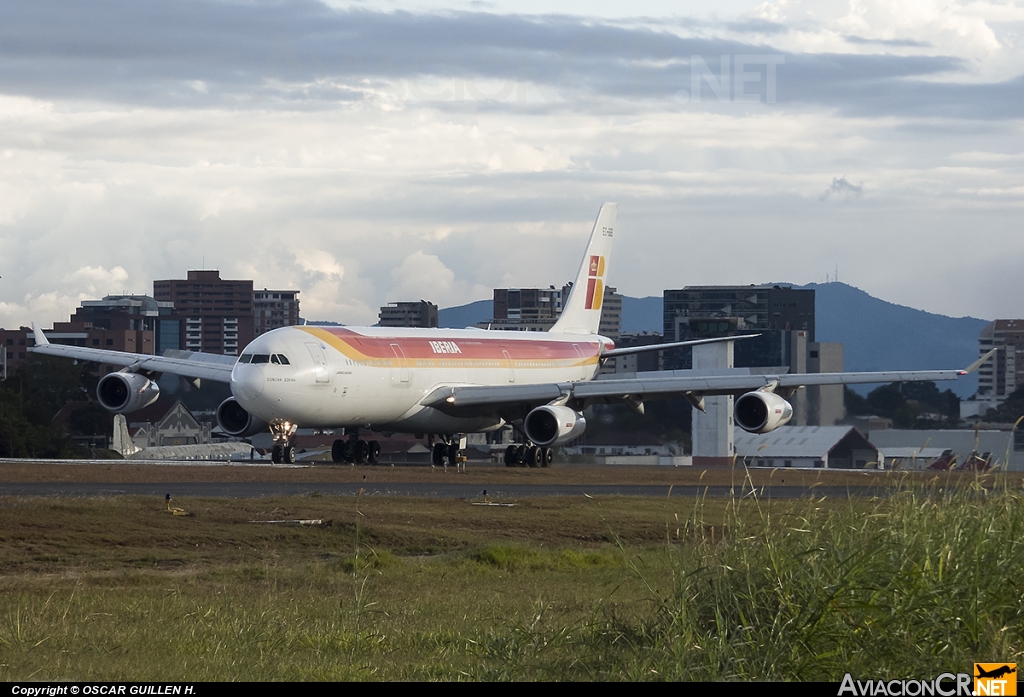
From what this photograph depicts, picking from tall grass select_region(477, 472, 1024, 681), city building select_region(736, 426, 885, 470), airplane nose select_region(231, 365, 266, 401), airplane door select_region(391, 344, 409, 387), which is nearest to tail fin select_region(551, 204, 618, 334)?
airplane door select_region(391, 344, 409, 387)

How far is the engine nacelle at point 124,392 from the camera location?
178ft

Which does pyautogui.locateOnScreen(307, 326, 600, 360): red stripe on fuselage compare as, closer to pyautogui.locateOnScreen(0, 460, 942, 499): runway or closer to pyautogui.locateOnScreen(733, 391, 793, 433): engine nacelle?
pyautogui.locateOnScreen(0, 460, 942, 499): runway

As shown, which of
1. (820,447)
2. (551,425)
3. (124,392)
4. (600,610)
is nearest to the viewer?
(600,610)

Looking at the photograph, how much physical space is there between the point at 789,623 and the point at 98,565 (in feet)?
40.2

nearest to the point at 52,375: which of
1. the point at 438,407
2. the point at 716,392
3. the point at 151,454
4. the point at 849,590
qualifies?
the point at 151,454

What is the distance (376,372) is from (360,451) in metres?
6.04

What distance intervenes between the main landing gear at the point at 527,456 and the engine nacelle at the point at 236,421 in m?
9.41

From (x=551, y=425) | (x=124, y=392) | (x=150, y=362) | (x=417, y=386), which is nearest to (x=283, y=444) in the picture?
(x=417, y=386)

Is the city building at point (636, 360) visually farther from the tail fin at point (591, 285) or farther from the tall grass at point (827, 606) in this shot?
the tall grass at point (827, 606)

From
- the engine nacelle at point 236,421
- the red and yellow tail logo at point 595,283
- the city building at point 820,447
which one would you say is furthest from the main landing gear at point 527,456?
the city building at point 820,447

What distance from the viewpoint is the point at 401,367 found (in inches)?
1986

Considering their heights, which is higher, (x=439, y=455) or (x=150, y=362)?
(x=150, y=362)

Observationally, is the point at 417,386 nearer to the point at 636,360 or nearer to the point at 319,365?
the point at 319,365

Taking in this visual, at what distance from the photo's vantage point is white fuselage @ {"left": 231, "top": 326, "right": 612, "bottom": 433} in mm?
46406
